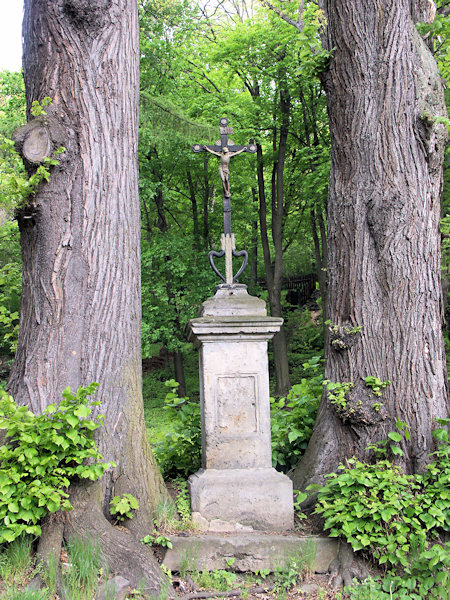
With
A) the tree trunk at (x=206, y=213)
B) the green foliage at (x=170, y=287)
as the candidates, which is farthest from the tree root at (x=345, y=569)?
the tree trunk at (x=206, y=213)

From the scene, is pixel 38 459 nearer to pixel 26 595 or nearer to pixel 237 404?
pixel 26 595

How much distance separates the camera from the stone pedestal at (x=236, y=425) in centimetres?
434

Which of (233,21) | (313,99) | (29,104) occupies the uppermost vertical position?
(233,21)

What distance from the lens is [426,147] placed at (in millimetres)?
4586

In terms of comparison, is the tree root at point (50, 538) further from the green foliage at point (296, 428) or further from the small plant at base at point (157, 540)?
the green foliage at point (296, 428)

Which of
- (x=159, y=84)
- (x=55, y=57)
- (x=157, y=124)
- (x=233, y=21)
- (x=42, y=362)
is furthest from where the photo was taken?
(x=233, y=21)

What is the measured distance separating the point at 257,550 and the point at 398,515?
1082mm

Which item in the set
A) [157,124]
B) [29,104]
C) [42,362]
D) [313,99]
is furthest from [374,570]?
[313,99]

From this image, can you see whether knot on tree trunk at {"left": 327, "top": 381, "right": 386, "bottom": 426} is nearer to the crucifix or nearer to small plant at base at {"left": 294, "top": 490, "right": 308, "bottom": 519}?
small plant at base at {"left": 294, "top": 490, "right": 308, "bottom": 519}

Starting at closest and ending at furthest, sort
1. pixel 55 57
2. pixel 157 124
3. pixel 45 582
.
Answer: pixel 45 582 < pixel 55 57 < pixel 157 124

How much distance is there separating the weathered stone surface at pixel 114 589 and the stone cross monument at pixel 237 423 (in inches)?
45.0

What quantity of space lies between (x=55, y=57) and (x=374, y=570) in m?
4.56

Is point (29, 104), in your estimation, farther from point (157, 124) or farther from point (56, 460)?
point (157, 124)

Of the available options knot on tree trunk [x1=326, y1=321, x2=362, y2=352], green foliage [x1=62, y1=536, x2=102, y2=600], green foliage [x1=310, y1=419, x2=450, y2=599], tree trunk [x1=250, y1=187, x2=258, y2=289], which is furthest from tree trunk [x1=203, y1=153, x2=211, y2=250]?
green foliage [x1=62, y1=536, x2=102, y2=600]
